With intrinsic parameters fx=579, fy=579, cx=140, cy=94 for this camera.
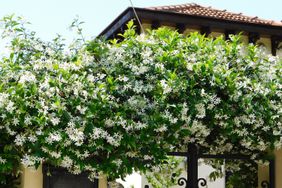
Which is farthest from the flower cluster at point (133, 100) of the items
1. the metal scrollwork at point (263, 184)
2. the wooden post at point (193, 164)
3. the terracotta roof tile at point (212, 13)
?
the terracotta roof tile at point (212, 13)

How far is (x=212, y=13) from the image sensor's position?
1426 centimetres

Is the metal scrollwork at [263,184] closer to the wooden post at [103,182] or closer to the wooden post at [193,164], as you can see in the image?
the wooden post at [193,164]

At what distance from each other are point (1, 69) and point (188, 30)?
857 centimetres

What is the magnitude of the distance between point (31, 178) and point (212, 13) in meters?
10.0

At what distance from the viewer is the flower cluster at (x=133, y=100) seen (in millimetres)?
4598

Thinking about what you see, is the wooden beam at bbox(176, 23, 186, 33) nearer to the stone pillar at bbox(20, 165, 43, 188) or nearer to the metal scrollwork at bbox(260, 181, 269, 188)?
the metal scrollwork at bbox(260, 181, 269, 188)

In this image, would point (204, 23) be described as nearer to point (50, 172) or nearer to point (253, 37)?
point (253, 37)

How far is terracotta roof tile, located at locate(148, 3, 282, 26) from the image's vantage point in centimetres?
1370

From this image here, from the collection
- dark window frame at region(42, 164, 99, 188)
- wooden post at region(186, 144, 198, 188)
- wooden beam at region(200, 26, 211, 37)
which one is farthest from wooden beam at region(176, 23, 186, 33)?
dark window frame at region(42, 164, 99, 188)

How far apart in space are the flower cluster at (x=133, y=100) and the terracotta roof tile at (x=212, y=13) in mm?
7800

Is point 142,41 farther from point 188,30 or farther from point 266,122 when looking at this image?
point 188,30

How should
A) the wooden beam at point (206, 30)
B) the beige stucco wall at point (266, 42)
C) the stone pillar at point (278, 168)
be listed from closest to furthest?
the stone pillar at point (278, 168) → the wooden beam at point (206, 30) → the beige stucco wall at point (266, 42)

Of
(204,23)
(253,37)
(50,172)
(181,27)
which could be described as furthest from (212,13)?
(50,172)

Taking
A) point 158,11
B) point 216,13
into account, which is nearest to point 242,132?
point 158,11
